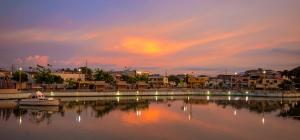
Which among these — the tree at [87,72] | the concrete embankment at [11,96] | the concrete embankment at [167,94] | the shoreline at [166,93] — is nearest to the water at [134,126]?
the concrete embankment at [11,96]

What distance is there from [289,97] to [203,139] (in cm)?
6178

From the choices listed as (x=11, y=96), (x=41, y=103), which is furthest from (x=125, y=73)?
(x=41, y=103)

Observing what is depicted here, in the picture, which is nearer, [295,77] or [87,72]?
[295,77]

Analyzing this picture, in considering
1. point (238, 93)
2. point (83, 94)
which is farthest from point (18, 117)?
point (238, 93)

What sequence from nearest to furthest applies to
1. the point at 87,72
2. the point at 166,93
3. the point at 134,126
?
the point at 134,126 < the point at 166,93 < the point at 87,72

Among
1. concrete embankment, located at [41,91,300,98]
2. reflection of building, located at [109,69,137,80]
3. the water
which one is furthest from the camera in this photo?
reflection of building, located at [109,69,137,80]

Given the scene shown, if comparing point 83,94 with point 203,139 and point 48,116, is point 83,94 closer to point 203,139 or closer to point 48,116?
point 48,116

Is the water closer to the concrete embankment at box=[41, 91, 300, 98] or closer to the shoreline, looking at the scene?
the shoreline

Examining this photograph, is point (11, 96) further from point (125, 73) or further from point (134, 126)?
point (125, 73)

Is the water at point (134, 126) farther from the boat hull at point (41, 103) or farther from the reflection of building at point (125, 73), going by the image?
the reflection of building at point (125, 73)

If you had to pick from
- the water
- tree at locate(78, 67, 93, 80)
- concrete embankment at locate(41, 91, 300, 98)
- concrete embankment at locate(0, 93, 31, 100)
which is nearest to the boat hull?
the water

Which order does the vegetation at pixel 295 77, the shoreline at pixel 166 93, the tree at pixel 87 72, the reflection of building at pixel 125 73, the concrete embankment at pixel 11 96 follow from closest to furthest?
the concrete embankment at pixel 11 96
the shoreline at pixel 166 93
the vegetation at pixel 295 77
the tree at pixel 87 72
the reflection of building at pixel 125 73

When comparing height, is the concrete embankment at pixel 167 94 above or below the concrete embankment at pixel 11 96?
below

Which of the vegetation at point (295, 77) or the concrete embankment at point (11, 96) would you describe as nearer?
the concrete embankment at point (11, 96)
